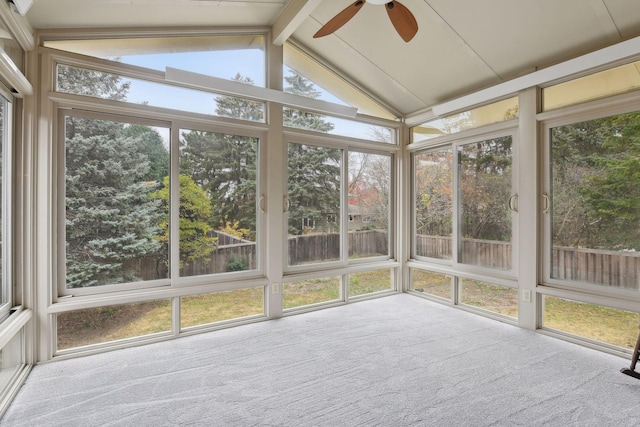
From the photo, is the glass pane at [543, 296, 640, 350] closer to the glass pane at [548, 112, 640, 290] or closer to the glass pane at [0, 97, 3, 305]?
the glass pane at [548, 112, 640, 290]

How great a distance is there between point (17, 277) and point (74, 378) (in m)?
0.90

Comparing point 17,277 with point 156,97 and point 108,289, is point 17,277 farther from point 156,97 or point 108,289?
point 156,97

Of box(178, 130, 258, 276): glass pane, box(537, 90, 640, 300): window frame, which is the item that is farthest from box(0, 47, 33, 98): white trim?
box(537, 90, 640, 300): window frame

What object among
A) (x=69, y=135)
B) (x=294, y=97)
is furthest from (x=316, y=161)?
(x=69, y=135)

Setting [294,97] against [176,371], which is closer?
[176,371]

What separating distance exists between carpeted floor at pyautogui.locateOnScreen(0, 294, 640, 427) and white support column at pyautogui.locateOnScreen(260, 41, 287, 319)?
1.69ft

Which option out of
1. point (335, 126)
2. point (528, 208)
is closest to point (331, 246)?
point (335, 126)

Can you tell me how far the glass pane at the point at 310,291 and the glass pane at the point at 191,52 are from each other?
7.83 ft

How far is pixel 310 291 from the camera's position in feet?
13.0

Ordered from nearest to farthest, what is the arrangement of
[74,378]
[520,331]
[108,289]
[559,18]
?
1. [74,378]
2. [559,18]
3. [108,289]
4. [520,331]

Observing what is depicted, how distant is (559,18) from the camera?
265cm

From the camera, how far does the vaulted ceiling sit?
8.38ft

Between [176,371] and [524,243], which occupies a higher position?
[524,243]

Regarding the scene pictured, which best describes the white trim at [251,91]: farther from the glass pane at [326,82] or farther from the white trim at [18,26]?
the white trim at [18,26]
